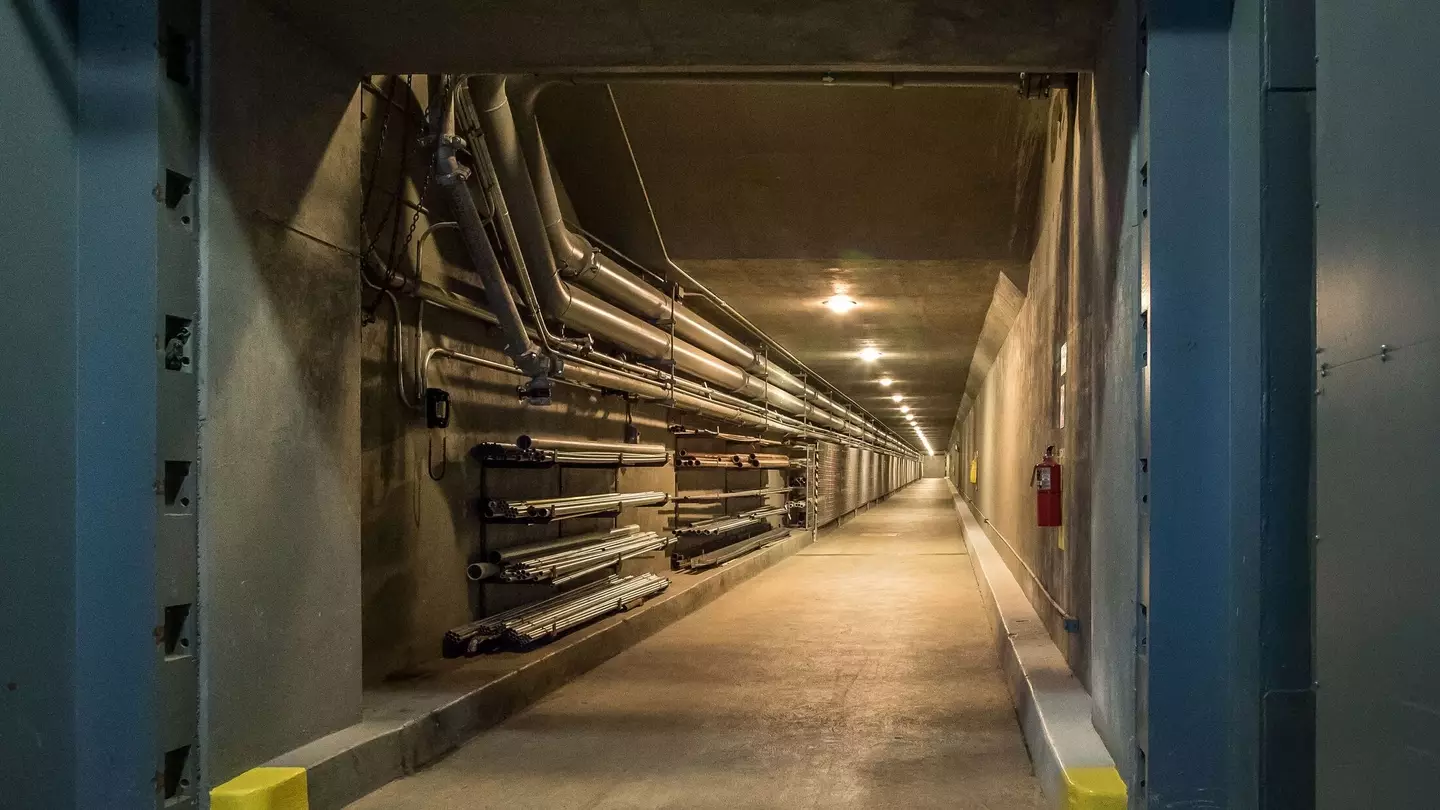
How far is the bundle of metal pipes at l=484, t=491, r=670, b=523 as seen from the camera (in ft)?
20.9

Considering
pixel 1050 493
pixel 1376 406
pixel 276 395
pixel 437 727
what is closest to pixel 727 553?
pixel 1050 493

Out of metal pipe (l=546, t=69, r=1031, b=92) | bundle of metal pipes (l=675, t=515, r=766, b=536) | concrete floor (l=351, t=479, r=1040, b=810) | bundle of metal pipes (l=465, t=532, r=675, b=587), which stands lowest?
concrete floor (l=351, t=479, r=1040, b=810)

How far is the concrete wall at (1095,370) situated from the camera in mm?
3422

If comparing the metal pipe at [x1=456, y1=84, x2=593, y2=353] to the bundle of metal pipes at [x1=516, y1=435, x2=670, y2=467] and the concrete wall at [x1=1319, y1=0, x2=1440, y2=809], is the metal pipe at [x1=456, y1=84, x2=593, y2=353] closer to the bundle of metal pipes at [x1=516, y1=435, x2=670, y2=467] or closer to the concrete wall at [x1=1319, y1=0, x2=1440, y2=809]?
the bundle of metal pipes at [x1=516, y1=435, x2=670, y2=467]

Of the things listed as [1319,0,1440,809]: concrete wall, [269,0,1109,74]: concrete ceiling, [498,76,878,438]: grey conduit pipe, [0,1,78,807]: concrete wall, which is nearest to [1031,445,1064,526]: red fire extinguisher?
[269,0,1109,74]: concrete ceiling

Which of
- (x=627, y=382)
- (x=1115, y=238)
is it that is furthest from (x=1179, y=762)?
(x=627, y=382)

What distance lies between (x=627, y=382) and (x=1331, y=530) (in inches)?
249

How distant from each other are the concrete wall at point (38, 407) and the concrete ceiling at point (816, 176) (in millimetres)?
4014

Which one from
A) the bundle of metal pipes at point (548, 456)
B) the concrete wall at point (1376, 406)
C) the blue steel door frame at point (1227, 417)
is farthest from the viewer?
the bundle of metal pipes at point (548, 456)

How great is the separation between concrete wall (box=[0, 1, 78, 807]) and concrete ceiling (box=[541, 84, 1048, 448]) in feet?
13.2

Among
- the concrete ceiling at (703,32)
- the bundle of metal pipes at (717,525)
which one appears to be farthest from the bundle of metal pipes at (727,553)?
the concrete ceiling at (703,32)

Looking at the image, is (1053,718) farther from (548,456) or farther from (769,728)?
(548,456)

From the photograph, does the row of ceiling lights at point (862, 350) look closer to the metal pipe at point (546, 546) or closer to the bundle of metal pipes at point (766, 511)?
the bundle of metal pipes at point (766, 511)

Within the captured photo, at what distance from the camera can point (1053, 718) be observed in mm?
4312
